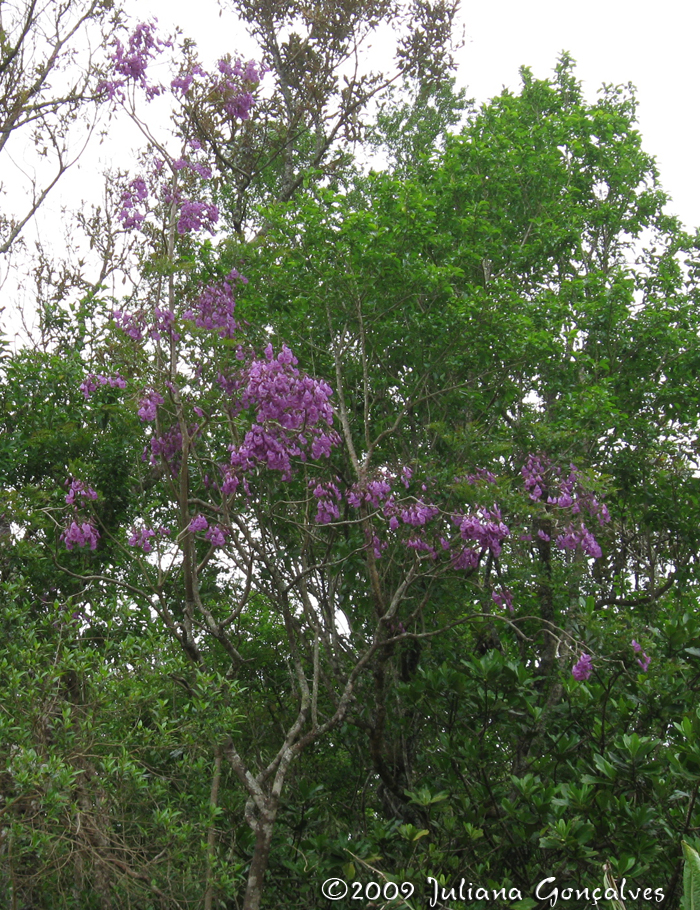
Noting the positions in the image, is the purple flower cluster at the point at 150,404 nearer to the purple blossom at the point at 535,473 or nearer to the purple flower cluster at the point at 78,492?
the purple flower cluster at the point at 78,492

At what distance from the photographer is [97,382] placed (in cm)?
628

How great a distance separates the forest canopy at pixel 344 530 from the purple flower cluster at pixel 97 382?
43 millimetres

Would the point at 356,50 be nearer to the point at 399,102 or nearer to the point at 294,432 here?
the point at 399,102

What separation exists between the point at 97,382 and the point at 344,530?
6.76 ft

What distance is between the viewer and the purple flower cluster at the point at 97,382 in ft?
19.6

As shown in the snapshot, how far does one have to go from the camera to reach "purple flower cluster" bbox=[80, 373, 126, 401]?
5980 mm

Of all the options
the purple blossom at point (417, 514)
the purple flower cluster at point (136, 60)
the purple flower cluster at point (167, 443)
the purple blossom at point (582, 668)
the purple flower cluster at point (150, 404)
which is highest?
the purple flower cluster at point (136, 60)

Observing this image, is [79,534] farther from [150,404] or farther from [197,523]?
[150,404]

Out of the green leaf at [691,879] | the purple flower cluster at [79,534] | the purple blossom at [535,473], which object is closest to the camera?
the green leaf at [691,879]

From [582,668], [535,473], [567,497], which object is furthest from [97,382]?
[582,668]

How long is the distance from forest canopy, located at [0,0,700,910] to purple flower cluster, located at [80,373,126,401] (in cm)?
4

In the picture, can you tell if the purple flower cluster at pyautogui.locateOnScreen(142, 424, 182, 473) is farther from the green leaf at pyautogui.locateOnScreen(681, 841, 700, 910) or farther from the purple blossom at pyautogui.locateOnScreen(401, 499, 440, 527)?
the green leaf at pyautogui.locateOnScreen(681, 841, 700, 910)

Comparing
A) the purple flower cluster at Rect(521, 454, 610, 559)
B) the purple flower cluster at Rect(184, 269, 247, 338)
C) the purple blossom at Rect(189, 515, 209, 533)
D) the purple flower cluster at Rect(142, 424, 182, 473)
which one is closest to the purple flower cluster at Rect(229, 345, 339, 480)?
the purple blossom at Rect(189, 515, 209, 533)

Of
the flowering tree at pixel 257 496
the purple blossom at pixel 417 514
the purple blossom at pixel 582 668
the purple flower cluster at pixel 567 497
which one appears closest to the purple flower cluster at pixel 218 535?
the flowering tree at pixel 257 496
